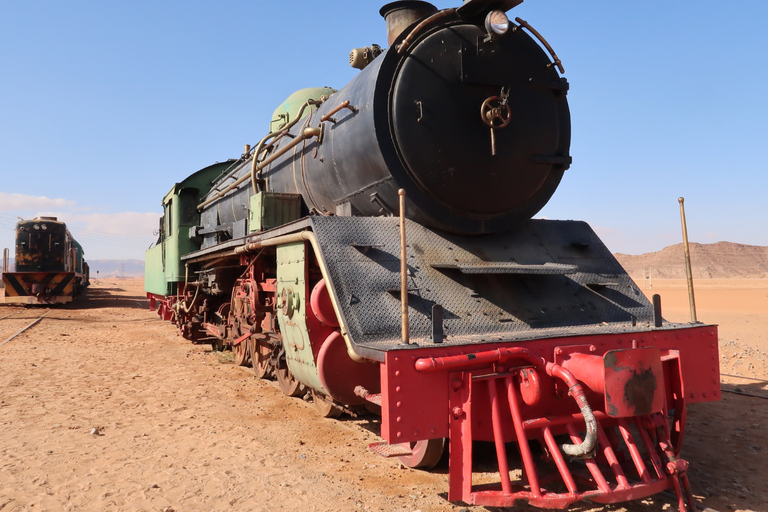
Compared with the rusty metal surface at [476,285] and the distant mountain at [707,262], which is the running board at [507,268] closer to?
the rusty metal surface at [476,285]

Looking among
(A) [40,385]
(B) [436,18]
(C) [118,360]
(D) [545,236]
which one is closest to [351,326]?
(D) [545,236]

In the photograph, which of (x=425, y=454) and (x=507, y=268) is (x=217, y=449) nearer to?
(x=425, y=454)

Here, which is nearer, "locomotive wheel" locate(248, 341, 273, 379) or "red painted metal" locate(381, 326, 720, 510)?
"red painted metal" locate(381, 326, 720, 510)

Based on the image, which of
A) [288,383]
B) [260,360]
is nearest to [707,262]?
[260,360]

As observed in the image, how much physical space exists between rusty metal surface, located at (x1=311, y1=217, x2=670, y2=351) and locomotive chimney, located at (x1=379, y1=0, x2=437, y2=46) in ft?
5.64

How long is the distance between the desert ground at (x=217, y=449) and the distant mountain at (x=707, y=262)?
73.7 meters

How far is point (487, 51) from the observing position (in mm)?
4223

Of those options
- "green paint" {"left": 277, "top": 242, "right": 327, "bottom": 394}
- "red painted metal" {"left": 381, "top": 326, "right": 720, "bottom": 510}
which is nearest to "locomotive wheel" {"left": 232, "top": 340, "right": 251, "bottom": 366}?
"green paint" {"left": 277, "top": 242, "right": 327, "bottom": 394}

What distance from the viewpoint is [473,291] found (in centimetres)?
381

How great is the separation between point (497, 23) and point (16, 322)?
1605cm

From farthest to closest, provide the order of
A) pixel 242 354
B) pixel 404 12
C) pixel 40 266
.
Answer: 1. pixel 40 266
2. pixel 242 354
3. pixel 404 12

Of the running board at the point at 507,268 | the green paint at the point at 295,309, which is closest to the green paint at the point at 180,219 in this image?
the green paint at the point at 295,309

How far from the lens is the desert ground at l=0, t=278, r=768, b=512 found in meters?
3.36

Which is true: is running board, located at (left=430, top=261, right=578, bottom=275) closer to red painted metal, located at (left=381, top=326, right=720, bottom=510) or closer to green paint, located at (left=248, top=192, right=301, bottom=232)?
red painted metal, located at (left=381, top=326, right=720, bottom=510)
